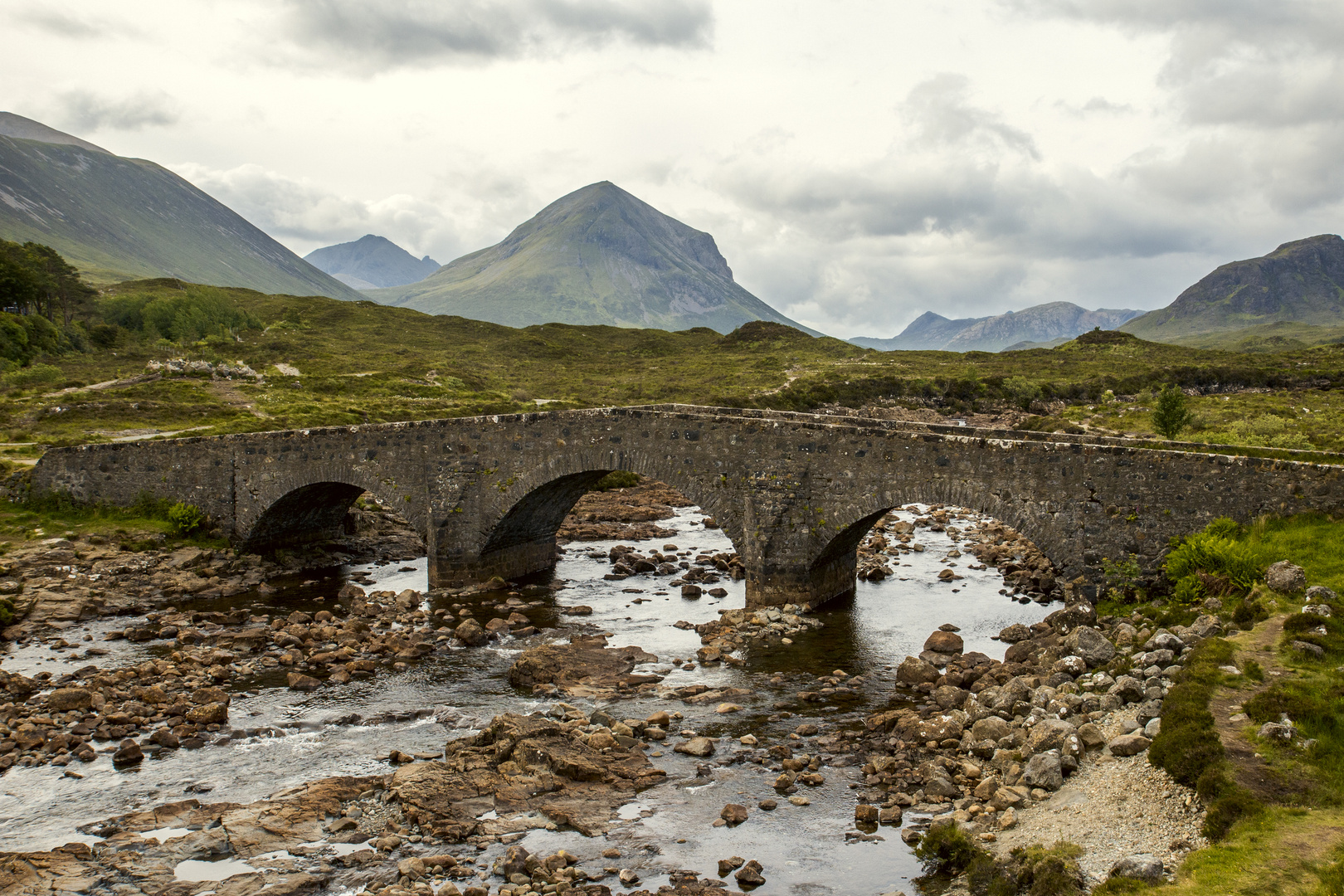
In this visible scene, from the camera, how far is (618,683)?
66.5 feet

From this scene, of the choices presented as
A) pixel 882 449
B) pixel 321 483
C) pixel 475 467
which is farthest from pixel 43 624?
pixel 882 449

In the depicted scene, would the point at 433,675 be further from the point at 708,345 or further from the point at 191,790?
the point at 708,345

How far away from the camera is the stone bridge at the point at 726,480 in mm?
19078

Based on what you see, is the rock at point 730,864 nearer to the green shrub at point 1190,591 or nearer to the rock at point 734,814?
the rock at point 734,814

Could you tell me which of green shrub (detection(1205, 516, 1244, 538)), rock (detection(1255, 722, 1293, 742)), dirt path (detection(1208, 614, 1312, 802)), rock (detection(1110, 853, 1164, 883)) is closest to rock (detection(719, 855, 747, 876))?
rock (detection(1110, 853, 1164, 883))

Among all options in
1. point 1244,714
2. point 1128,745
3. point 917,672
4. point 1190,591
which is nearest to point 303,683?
point 917,672

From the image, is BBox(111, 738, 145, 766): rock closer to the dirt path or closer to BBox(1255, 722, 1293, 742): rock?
the dirt path

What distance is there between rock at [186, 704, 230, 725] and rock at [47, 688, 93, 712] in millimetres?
2511

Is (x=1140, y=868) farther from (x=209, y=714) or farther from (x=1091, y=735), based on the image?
(x=209, y=714)

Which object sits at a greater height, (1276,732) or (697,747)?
(1276,732)

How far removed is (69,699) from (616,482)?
3347cm

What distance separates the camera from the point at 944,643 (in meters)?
21.4

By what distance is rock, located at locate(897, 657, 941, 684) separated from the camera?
19.3m

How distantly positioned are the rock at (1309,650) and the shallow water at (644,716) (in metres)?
6.31
